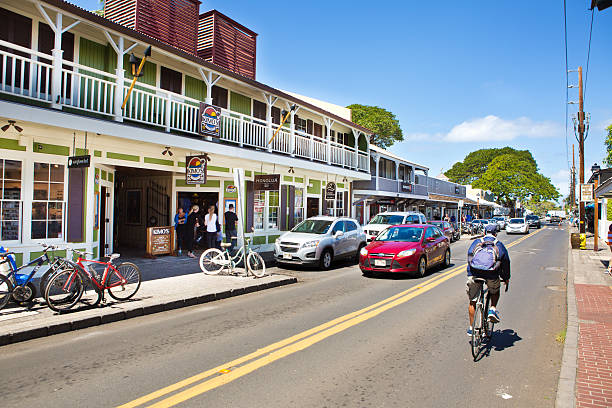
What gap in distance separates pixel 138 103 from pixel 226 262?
19.2 feet

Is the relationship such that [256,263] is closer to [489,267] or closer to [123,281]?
[123,281]

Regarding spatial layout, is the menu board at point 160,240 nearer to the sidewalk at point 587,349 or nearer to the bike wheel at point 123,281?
the bike wheel at point 123,281

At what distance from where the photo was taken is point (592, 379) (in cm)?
453

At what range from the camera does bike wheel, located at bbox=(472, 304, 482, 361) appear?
5.24 meters

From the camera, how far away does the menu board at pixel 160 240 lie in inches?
520

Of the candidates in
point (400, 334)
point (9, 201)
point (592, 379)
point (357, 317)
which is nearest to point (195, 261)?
point (9, 201)

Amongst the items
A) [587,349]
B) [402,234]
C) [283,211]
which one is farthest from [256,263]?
[587,349]

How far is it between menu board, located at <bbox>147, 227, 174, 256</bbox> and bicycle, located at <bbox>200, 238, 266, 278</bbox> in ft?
9.09

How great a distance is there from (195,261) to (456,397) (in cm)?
1040

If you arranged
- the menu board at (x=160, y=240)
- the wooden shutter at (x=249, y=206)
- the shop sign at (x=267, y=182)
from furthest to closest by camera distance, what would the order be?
the wooden shutter at (x=249, y=206) < the shop sign at (x=267, y=182) < the menu board at (x=160, y=240)

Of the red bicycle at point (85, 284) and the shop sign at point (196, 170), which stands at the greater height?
the shop sign at point (196, 170)

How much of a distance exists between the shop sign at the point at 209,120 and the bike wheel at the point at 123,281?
596 cm

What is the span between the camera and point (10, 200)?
30.7 feet

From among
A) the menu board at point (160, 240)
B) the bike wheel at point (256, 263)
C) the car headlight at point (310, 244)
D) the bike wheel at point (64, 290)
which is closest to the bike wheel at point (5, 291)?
the bike wheel at point (64, 290)
